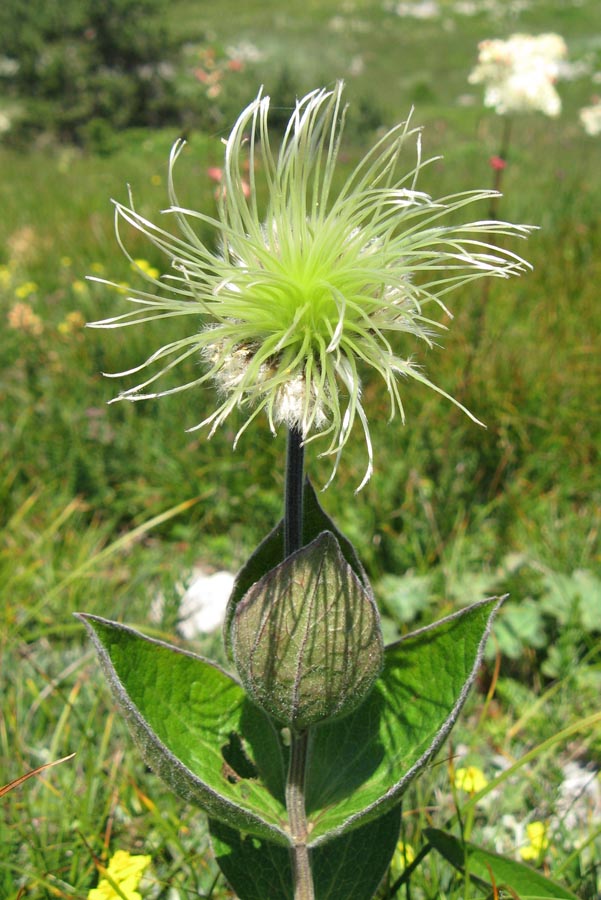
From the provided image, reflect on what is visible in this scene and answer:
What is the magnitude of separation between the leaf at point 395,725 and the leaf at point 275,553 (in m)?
0.20

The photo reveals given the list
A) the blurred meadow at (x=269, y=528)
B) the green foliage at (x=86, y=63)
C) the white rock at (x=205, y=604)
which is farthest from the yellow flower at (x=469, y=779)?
the green foliage at (x=86, y=63)

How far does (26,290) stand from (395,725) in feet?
13.8

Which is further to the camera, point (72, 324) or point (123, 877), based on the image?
point (72, 324)

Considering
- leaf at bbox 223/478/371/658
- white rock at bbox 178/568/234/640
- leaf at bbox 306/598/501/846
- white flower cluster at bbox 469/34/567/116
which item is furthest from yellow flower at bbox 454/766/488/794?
white flower cluster at bbox 469/34/567/116

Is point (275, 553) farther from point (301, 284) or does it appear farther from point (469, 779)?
point (469, 779)

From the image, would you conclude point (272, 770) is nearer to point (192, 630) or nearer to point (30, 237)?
point (192, 630)

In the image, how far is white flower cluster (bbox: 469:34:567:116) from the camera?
3607 millimetres

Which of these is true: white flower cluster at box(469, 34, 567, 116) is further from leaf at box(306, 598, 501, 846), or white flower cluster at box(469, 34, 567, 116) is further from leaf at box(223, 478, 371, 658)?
leaf at box(306, 598, 501, 846)

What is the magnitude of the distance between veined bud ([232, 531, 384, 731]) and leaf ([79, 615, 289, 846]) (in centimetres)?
18

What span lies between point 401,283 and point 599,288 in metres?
3.59

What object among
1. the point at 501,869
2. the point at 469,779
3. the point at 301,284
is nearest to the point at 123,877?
the point at 501,869

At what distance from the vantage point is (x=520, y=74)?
364cm

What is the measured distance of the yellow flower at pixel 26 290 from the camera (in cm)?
491

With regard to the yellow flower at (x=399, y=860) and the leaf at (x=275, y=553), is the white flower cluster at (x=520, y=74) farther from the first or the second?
the yellow flower at (x=399, y=860)
